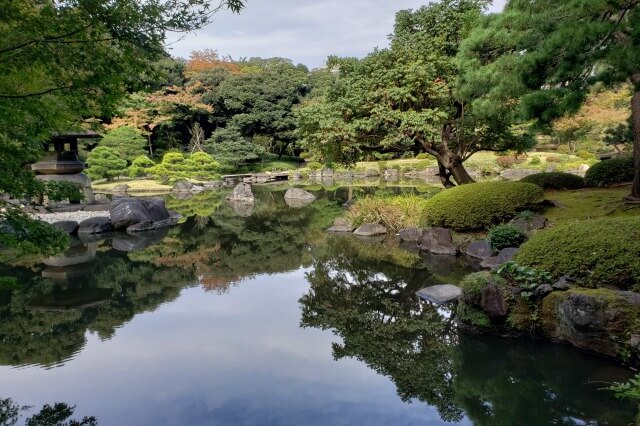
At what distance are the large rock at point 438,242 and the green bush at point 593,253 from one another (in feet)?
12.5

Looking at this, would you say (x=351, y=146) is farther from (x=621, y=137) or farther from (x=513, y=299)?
(x=621, y=137)

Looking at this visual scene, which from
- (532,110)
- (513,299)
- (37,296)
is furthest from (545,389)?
(37,296)

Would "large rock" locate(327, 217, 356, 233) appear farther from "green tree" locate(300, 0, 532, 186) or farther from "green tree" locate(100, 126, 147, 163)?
"green tree" locate(100, 126, 147, 163)

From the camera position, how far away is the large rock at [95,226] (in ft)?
43.5

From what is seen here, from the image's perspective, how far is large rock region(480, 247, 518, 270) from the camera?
7.50 metres

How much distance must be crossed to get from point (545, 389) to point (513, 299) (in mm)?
1259

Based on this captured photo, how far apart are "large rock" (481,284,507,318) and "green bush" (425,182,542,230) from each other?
4339mm

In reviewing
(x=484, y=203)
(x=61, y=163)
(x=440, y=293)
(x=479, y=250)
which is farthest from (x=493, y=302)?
(x=61, y=163)

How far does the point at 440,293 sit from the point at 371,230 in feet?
17.6

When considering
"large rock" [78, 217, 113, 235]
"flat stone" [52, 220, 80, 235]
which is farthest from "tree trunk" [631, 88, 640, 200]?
"flat stone" [52, 220, 80, 235]

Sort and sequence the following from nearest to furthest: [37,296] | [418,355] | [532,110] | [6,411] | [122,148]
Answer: [6,411] → [418,355] → [532,110] → [37,296] → [122,148]

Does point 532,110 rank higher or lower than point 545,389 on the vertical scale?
higher

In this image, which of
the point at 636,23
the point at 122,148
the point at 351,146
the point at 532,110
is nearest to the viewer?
the point at 636,23

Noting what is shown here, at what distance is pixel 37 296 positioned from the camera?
7.29 metres
